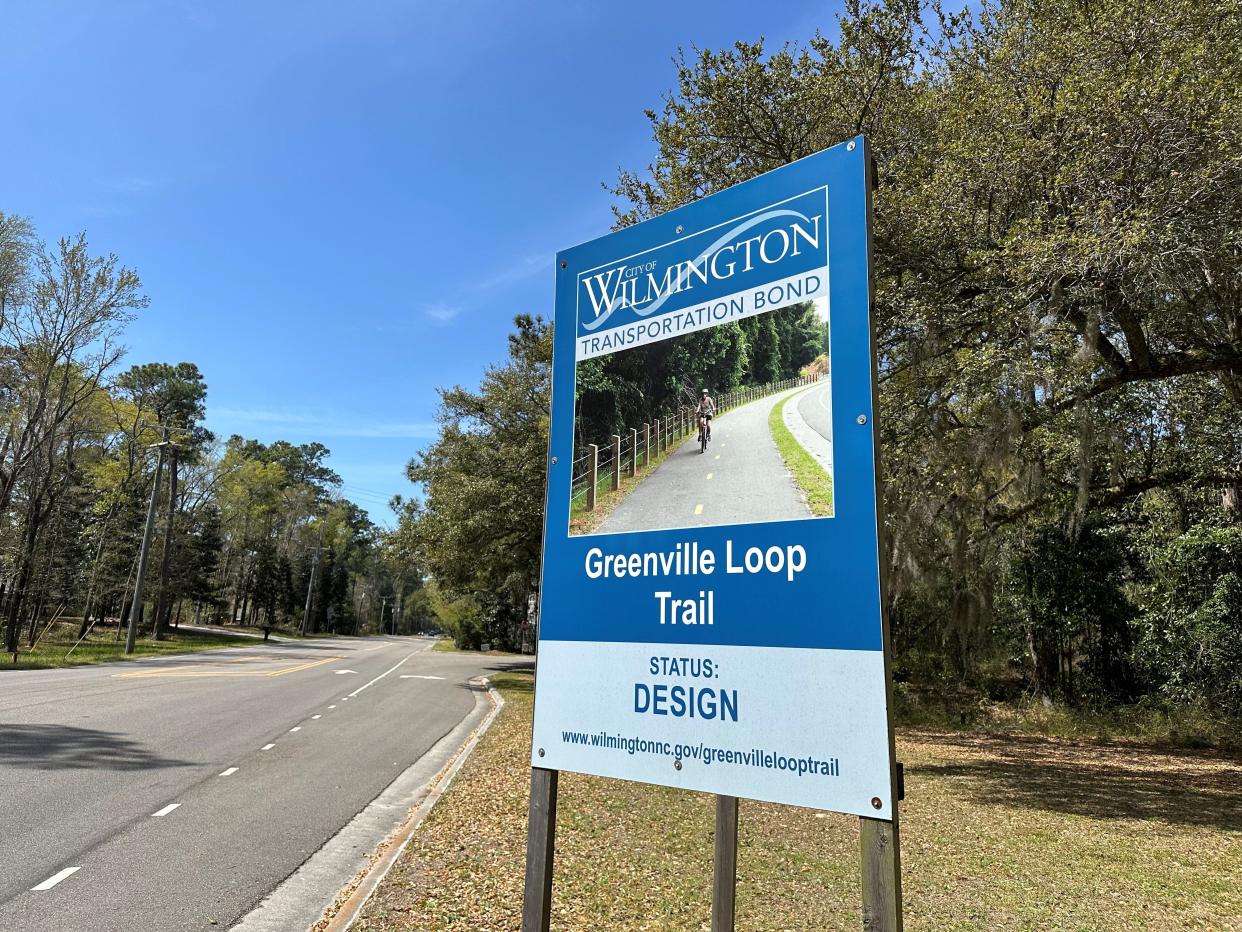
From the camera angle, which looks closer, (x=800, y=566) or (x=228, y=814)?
(x=800, y=566)

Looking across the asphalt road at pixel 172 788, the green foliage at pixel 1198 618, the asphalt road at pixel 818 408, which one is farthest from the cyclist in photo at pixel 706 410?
the green foliage at pixel 1198 618

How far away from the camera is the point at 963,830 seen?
6797 millimetres

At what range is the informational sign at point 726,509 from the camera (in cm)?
218

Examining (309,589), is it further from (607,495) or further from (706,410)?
(706,410)

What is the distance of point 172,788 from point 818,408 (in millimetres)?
7712

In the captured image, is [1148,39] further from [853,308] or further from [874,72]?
[853,308]

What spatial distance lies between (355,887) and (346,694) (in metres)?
13.2

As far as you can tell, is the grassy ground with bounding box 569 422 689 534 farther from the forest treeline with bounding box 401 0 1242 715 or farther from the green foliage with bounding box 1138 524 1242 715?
the green foliage with bounding box 1138 524 1242 715

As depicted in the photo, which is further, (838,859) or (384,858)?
(838,859)

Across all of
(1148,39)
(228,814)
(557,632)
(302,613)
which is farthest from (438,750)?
(302,613)

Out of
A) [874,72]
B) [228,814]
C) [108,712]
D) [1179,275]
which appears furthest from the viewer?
[108,712]

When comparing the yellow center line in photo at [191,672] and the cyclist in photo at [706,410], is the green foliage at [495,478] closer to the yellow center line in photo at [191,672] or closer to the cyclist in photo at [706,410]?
the yellow center line in photo at [191,672]

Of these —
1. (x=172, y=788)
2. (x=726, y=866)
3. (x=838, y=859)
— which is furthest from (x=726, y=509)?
(x=172, y=788)

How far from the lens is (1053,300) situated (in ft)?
24.9
